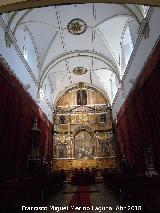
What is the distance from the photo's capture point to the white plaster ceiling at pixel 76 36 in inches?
441

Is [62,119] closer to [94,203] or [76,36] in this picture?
A: [76,36]

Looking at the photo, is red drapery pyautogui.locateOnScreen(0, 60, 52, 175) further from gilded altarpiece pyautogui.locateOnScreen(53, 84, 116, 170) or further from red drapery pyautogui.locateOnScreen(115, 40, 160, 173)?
gilded altarpiece pyautogui.locateOnScreen(53, 84, 116, 170)

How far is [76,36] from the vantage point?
1405 cm

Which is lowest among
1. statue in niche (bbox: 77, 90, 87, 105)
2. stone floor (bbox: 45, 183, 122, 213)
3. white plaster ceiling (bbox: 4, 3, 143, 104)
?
stone floor (bbox: 45, 183, 122, 213)

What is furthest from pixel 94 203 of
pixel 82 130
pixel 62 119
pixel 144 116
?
pixel 62 119

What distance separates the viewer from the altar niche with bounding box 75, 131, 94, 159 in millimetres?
18625

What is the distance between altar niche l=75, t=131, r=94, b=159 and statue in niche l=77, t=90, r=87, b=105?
120 inches

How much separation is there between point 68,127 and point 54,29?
9555 millimetres

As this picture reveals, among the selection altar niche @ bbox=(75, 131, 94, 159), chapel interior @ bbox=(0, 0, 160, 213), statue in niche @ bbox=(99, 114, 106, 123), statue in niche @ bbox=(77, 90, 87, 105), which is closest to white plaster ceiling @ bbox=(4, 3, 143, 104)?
chapel interior @ bbox=(0, 0, 160, 213)

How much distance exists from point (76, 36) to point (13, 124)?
306 inches

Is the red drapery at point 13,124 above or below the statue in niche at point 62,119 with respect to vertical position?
below

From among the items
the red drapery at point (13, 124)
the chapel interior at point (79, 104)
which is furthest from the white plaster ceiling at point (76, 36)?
the red drapery at point (13, 124)

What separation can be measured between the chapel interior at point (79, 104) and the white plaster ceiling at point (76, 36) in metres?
0.06

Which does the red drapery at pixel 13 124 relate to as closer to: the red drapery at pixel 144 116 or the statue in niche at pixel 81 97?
the red drapery at pixel 144 116
